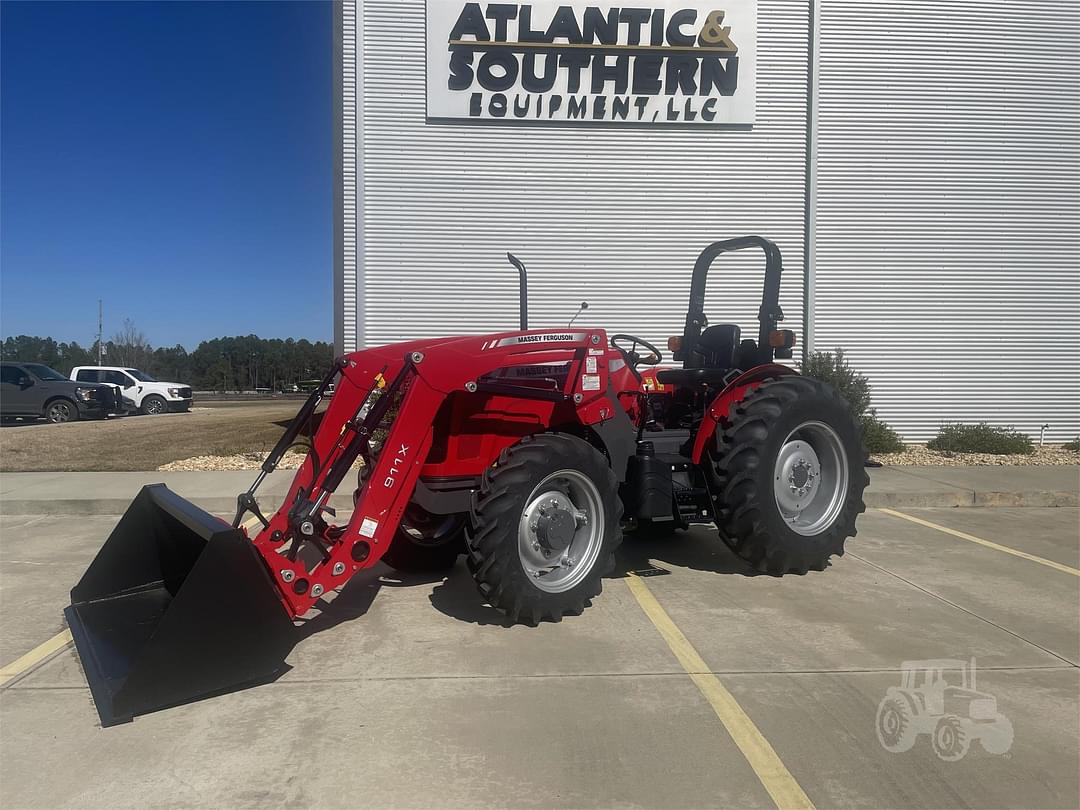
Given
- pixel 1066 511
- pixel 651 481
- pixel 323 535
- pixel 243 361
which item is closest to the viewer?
pixel 323 535

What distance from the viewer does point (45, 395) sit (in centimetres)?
2016

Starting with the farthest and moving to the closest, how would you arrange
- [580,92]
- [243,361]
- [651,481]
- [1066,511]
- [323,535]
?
1. [243,361]
2. [580,92]
3. [1066,511]
4. [651,481]
5. [323,535]

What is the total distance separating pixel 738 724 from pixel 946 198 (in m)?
12.8

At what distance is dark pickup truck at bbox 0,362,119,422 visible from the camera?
1995cm

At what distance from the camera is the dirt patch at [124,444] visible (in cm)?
1112

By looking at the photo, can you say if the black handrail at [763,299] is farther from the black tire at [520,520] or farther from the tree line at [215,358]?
the tree line at [215,358]

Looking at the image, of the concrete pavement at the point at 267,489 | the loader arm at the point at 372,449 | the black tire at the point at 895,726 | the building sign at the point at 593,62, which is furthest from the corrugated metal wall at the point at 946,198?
the black tire at the point at 895,726

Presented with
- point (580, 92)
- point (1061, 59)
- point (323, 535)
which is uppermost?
point (1061, 59)

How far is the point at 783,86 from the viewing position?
514 inches

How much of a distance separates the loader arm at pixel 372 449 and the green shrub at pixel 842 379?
7.71m

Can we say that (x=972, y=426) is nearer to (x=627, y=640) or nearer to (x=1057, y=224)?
(x=1057, y=224)

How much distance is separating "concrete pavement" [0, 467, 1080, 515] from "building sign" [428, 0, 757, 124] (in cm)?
693

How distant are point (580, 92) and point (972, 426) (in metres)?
8.98

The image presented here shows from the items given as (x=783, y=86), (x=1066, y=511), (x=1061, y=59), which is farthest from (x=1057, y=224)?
(x=1066, y=511)
